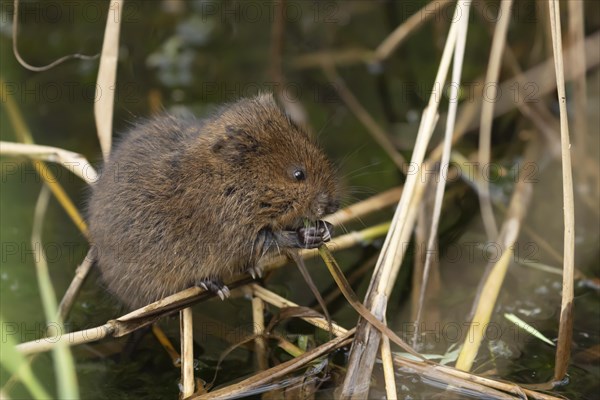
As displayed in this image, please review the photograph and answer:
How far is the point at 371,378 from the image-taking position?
3641 mm

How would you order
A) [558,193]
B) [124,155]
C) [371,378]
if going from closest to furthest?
1. [371,378]
2. [124,155]
3. [558,193]

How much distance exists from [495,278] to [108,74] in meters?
2.43

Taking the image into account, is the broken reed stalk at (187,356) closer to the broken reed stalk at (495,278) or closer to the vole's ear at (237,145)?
the vole's ear at (237,145)

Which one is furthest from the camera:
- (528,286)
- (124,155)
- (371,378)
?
(528,286)

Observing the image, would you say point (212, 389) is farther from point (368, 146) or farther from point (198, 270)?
point (368, 146)

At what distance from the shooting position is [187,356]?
3605mm

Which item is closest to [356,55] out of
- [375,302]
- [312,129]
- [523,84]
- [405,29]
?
[405,29]

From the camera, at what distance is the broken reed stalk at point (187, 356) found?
3551mm

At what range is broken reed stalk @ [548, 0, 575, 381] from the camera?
3.48 m

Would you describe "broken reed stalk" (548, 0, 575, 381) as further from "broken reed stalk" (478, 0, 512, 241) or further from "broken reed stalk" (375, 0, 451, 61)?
"broken reed stalk" (375, 0, 451, 61)

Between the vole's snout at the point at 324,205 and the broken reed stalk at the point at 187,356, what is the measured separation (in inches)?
32.2

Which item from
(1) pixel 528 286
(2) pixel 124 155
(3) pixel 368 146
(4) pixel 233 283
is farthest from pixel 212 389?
(3) pixel 368 146

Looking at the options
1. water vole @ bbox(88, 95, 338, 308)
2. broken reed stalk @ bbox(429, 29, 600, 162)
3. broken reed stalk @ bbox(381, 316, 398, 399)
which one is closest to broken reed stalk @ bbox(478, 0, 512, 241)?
broken reed stalk @ bbox(429, 29, 600, 162)

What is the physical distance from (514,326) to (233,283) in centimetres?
158
